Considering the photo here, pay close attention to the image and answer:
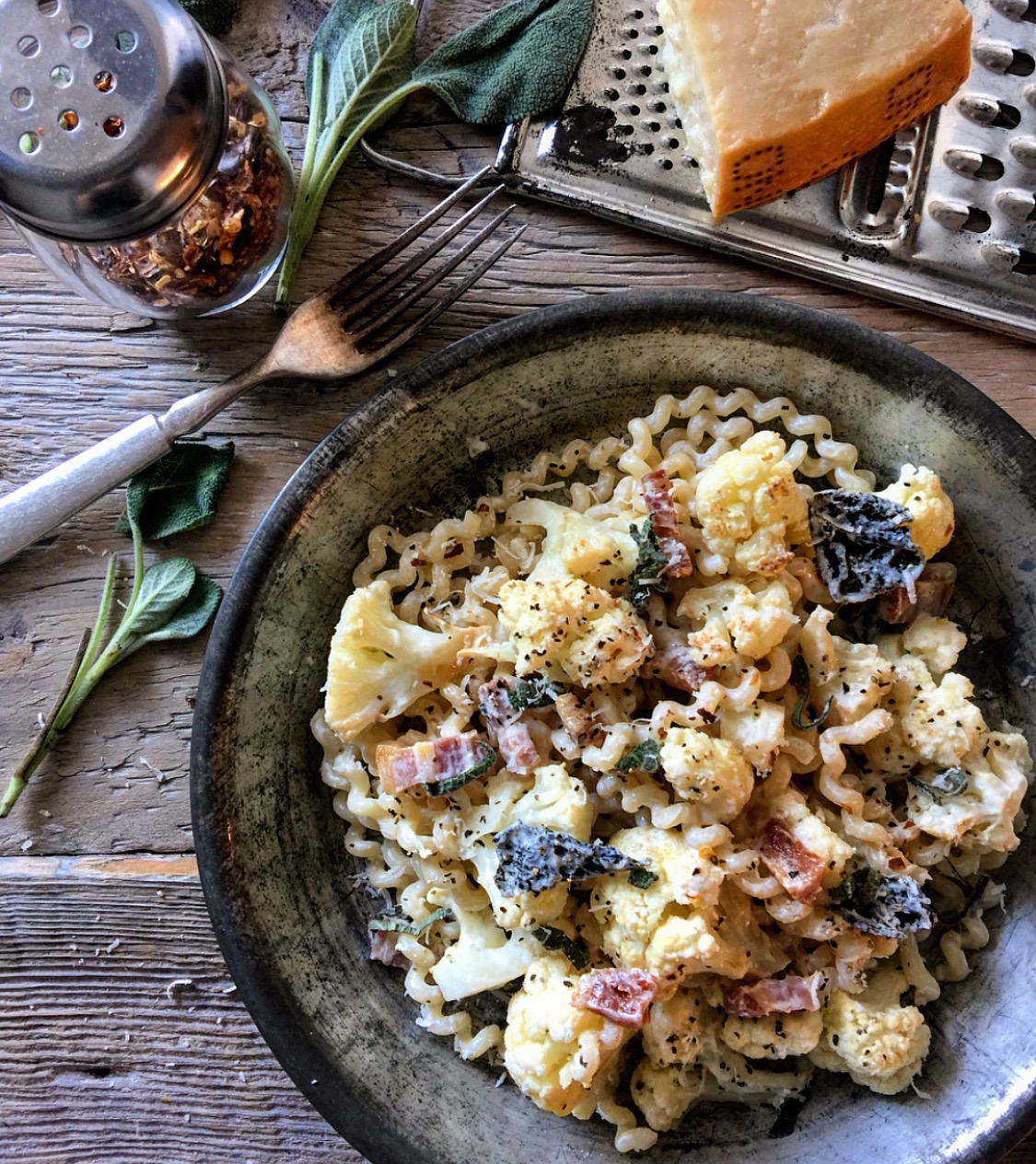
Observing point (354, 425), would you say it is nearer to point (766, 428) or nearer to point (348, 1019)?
point (766, 428)

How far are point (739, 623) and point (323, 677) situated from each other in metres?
0.94

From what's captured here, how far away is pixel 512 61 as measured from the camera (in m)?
2.37

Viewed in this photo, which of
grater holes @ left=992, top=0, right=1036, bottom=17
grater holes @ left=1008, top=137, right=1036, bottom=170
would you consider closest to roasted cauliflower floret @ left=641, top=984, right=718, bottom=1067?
grater holes @ left=1008, top=137, right=1036, bottom=170

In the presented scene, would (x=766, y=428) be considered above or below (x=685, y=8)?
below

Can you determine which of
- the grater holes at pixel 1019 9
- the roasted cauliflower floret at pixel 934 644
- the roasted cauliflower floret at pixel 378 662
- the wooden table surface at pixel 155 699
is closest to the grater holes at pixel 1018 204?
the wooden table surface at pixel 155 699

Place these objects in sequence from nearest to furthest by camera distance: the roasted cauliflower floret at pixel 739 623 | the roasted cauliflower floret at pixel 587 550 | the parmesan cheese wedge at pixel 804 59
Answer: the roasted cauliflower floret at pixel 739 623
the roasted cauliflower floret at pixel 587 550
the parmesan cheese wedge at pixel 804 59

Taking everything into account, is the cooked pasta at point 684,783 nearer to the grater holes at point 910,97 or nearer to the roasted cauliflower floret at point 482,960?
the roasted cauliflower floret at point 482,960

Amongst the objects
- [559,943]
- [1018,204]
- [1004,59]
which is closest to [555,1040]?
[559,943]

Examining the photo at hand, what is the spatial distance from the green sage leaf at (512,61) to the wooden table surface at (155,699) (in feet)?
0.34

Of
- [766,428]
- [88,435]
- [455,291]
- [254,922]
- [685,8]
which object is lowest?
[254,922]

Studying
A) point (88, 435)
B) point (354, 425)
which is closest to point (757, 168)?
point (354, 425)

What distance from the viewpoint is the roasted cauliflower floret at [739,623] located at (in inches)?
74.8

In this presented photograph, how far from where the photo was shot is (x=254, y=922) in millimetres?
2059

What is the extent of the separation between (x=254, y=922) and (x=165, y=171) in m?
1.56
